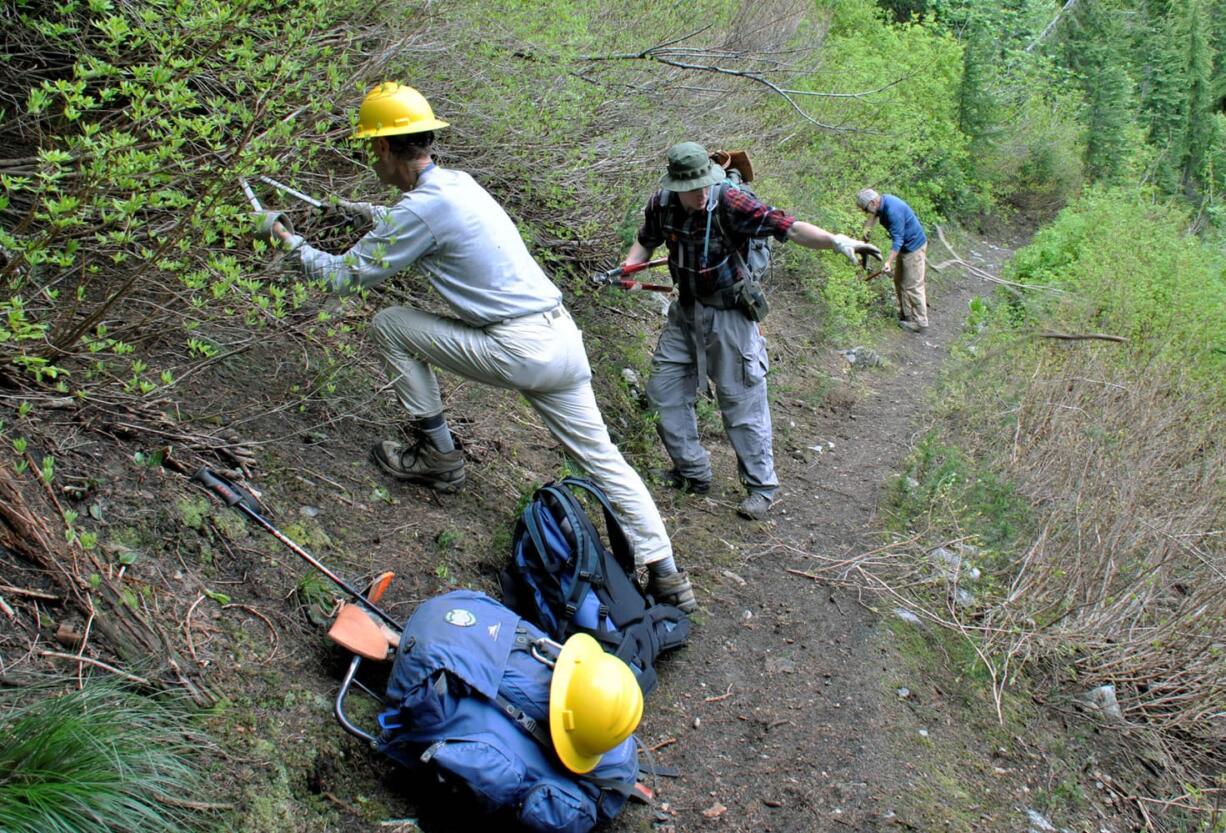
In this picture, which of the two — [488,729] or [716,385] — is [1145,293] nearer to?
[716,385]

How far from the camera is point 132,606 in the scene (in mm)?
3092

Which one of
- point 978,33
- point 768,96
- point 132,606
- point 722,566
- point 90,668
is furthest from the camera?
point 978,33

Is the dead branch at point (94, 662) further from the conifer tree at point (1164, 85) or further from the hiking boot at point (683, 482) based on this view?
the conifer tree at point (1164, 85)

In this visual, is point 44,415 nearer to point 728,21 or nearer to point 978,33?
point 728,21

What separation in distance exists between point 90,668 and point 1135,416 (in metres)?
7.70

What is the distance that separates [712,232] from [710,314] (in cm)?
49

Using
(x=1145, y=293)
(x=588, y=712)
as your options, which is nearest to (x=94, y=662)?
(x=588, y=712)

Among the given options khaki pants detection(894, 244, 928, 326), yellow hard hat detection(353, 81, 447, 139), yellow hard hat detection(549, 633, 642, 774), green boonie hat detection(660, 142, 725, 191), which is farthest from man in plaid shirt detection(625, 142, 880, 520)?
khaki pants detection(894, 244, 928, 326)

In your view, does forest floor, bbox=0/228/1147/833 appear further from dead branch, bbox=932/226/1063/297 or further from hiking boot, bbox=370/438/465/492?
dead branch, bbox=932/226/1063/297

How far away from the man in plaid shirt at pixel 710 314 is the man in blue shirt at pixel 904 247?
6228 millimetres

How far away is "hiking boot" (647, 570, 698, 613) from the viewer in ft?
15.7

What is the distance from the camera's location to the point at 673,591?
188 inches

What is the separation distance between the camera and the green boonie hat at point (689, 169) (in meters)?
5.25

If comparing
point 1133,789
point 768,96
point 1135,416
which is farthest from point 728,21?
point 1133,789
